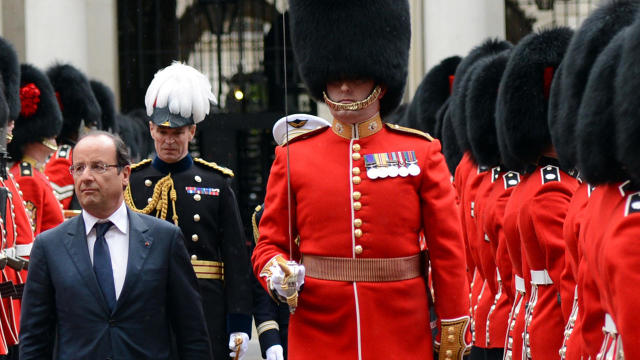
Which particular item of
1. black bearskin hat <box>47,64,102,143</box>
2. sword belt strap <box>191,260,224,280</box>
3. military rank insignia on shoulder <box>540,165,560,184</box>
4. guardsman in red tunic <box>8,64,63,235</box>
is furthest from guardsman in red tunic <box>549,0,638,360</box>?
black bearskin hat <box>47,64,102,143</box>

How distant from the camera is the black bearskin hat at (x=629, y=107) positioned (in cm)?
363

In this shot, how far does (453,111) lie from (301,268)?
168 inches

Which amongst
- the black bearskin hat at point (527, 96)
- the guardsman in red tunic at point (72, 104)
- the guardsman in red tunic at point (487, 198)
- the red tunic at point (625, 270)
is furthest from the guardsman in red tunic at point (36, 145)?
the red tunic at point (625, 270)

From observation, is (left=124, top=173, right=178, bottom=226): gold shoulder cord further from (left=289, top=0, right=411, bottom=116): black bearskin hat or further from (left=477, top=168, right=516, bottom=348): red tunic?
(left=477, top=168, right=516, bottom=348): red tunic

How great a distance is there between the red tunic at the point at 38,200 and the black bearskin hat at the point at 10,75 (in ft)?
1.32

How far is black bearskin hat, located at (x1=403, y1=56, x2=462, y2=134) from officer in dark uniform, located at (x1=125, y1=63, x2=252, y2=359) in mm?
5099

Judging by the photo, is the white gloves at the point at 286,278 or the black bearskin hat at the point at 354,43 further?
the black bearskin hat at the point at 354,43

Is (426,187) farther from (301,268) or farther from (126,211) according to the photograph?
(126,211)

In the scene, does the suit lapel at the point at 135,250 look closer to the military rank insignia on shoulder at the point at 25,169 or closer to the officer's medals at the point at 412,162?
the officer's medals at the point at 412,162

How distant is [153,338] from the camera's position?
14.5 ft

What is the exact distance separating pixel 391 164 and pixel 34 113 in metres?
5.39

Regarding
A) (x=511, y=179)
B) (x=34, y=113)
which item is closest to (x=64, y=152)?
(x=34, y=113)

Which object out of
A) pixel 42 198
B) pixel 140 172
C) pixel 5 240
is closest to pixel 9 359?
pixel 5 240

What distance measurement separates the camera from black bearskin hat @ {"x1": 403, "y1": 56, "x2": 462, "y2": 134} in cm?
1102
